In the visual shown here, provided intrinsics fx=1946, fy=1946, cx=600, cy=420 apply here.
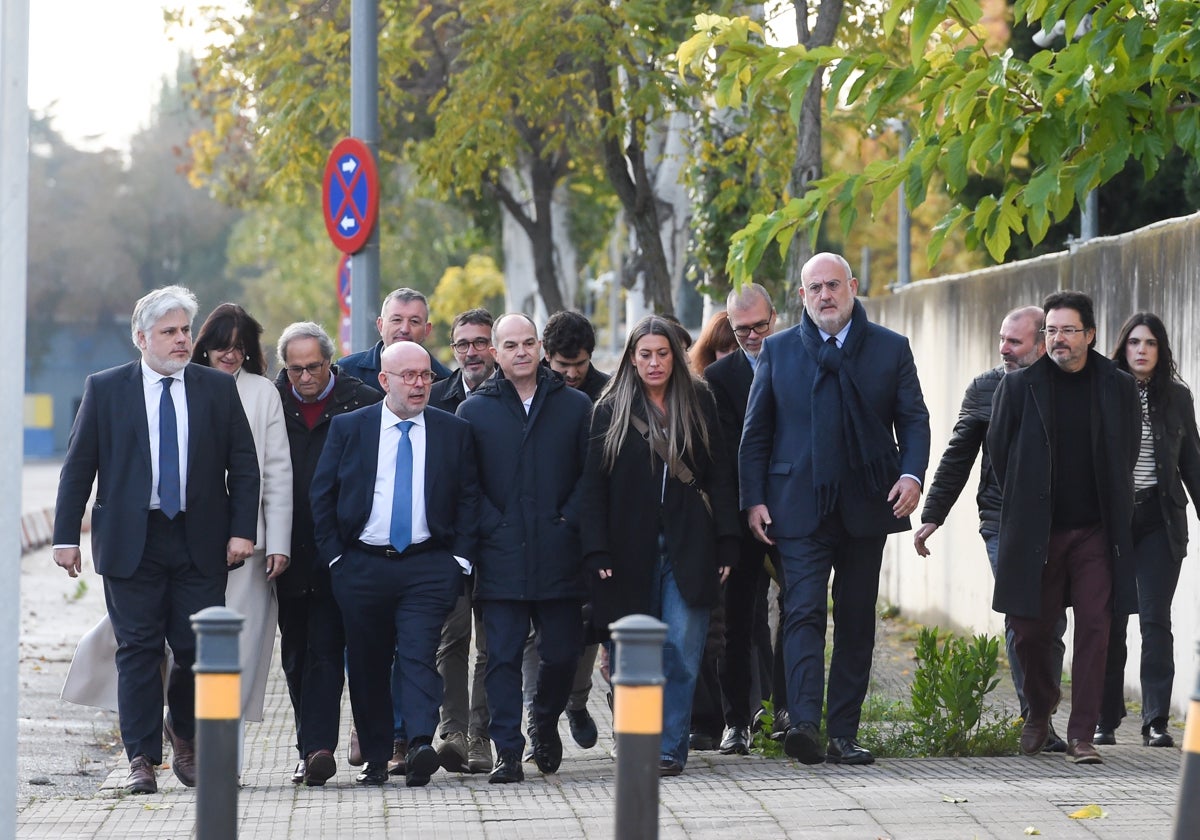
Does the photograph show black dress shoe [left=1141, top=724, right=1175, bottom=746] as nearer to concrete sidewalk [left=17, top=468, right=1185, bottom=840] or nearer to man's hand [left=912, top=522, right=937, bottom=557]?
concrete sidewalk [left=17, top=468, right=1185, bottom=840]

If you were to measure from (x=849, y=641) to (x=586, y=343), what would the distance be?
179 cm

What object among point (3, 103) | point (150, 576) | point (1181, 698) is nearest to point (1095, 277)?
point (1181, 698)

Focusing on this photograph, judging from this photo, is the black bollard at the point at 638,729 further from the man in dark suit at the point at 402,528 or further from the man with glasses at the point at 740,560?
the man with glasses at the point at 740,560

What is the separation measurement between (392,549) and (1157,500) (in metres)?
3.58

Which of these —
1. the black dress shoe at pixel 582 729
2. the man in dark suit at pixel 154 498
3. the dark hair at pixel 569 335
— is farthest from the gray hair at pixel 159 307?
the black dress shoe at pixel 582 729

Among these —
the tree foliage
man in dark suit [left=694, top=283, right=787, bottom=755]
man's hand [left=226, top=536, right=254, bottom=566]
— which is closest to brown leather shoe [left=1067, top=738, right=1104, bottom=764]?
man in dark suit [left=694, top=283, right=787, bottom=755]

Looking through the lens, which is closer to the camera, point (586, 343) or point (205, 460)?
point (205, 460)

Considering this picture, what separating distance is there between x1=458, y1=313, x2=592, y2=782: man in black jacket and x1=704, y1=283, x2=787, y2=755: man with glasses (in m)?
0.88

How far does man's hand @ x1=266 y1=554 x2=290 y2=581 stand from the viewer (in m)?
8.35

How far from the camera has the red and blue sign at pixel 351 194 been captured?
1327 centimetres

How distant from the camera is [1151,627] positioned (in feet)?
30.1

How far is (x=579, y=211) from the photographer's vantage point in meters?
32.8

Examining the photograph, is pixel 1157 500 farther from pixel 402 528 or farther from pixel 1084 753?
pixel 402 528

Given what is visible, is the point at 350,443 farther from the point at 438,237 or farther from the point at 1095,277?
the point at 438,237
